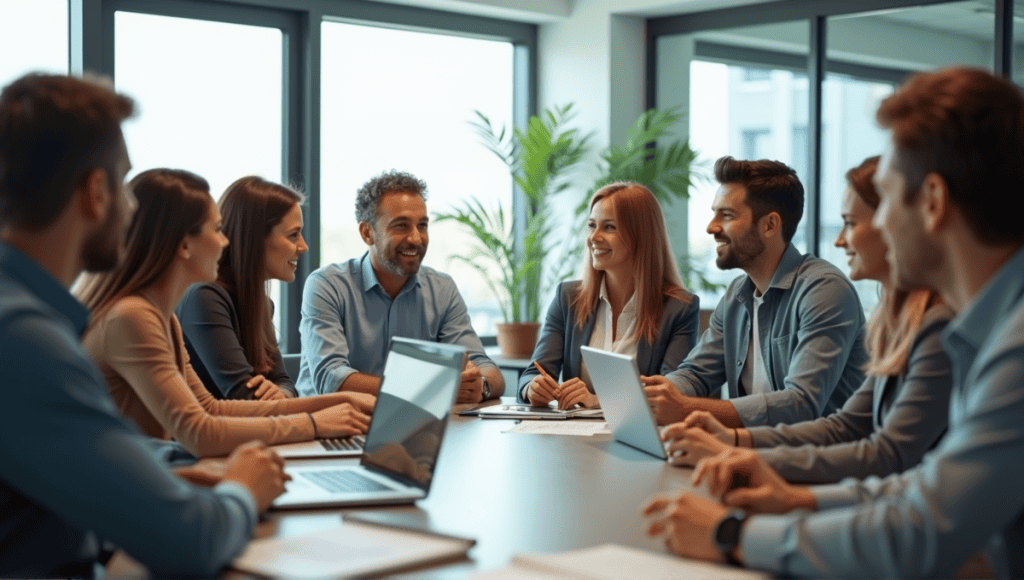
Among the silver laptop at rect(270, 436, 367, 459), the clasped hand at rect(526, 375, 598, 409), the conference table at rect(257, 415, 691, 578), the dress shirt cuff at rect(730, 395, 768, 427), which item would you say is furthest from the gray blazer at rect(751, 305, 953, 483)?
the clasped hand at rect(526, 375, 598, 409)

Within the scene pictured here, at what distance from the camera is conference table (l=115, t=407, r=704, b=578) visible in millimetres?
1532

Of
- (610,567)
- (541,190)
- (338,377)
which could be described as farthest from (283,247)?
(541,190)

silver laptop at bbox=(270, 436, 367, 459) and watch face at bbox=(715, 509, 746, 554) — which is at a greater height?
watch face at bbox=(715, 509, 746, 554)

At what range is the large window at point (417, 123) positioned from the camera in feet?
17.1

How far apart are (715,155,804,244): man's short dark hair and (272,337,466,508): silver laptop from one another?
1.53m

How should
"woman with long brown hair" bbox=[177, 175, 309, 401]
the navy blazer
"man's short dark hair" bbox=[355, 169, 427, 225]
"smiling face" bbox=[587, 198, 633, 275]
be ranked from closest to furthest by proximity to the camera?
"woman with long brown hair" bbox=[177, 175, 309, 401]
the navy blazer
"smiling face" bbox=[587, 198, 633, 275]
"man's short dark hair" bbox=[355, 169, 427, 225]

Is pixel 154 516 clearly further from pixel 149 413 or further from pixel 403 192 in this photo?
pixel 403 192

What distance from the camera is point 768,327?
9.82ft

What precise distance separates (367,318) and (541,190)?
2014mm

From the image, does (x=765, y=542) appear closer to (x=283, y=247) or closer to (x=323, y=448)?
(x=323, y=448)

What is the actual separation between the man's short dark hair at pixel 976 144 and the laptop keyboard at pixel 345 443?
1386 mm

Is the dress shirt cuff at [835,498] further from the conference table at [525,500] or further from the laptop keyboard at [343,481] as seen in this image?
the laptop keyboard at [343,481]

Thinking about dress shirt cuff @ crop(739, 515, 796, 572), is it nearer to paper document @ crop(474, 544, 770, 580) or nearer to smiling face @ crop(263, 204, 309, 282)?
paper document @ crop(474, 544, 770, 580)

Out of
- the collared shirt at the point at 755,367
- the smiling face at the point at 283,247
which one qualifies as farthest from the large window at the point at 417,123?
the collared shirt at the point at 755,367
